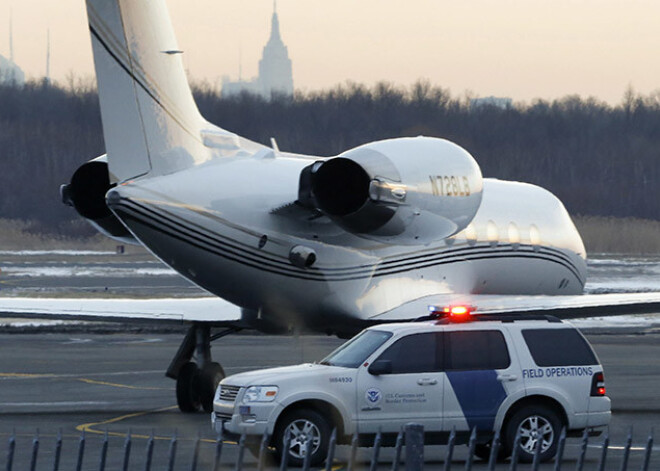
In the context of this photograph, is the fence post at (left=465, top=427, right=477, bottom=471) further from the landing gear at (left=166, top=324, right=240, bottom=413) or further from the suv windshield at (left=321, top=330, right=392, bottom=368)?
the landing gear at (left=166, top=324, right=240, bottom=413)

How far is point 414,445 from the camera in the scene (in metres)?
9.27

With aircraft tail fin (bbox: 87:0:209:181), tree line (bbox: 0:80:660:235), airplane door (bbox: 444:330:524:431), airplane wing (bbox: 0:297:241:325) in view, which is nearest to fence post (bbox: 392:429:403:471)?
airplane door (bbox: 444:330:524:431)

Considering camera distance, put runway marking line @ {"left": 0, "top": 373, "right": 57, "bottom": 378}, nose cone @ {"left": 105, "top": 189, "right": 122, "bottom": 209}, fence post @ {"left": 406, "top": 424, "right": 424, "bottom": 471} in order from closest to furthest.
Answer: fence post @ {"left": 406, "top": 424, "right": 424, "bottom": 471}
nose cone @ {"left": 105, "top": 189, "right": 122, "bottom": 209}
runway marking line @ {"left": 0, "top": 373, "right": 57, "bottom": 378}

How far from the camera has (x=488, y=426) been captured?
15117 mm

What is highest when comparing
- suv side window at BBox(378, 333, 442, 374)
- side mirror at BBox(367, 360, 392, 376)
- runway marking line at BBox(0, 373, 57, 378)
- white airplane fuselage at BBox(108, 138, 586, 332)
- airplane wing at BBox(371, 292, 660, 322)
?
white airplane fuselage at BBox(108, 138, 586, 332)

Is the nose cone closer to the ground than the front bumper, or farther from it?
farther from it

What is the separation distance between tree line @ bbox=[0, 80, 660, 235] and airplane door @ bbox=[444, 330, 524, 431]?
62.2 metres

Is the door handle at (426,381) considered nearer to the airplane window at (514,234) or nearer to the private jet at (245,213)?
the private jet at (245,213)

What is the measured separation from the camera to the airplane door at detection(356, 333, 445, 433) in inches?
590

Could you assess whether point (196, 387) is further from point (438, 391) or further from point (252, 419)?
point (438, 391)

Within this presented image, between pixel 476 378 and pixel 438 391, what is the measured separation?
448 millimetres

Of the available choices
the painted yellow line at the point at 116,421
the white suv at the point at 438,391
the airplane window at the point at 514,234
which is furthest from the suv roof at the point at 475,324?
the airplane window at the point at 514,234

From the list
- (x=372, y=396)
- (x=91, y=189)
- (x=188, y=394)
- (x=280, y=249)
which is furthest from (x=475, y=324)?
(x=91, y=189)

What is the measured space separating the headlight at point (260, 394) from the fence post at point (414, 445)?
18.2ft
